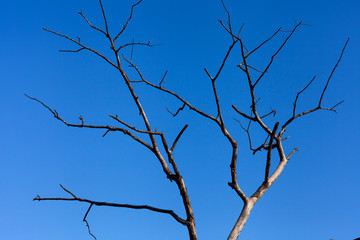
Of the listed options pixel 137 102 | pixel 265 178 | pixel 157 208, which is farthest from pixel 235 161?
pixel 137 102

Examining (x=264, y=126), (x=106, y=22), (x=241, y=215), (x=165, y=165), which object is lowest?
(x=241, y=215)

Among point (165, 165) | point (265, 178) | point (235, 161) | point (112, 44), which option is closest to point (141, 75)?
point (112, 44)

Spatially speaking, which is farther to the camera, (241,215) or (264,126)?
(264,126)

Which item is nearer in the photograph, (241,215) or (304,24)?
(241,215)

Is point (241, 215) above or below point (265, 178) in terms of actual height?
below

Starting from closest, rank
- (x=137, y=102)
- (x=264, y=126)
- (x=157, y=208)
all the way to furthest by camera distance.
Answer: (x=157, y=208)
(x=137, y=102)
(x=264, y=126)

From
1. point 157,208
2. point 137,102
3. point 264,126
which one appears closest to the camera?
point 157,208

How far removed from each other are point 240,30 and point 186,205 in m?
1.59

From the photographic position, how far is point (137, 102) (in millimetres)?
3301

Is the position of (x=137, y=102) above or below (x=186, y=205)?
above

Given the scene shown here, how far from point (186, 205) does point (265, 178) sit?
71 centimetres

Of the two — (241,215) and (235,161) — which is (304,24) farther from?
(241,215)

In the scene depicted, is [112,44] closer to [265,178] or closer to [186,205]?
[186,205]

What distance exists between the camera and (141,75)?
3711 mm
